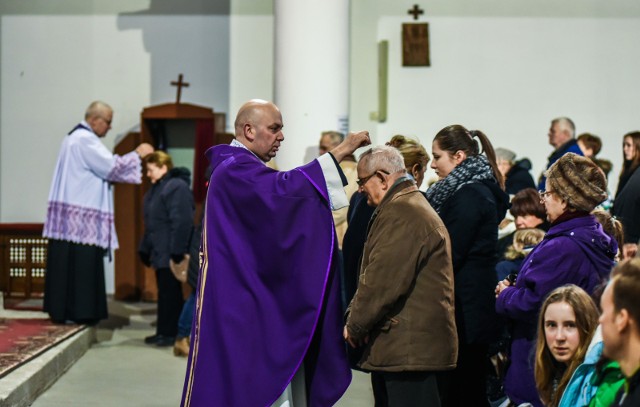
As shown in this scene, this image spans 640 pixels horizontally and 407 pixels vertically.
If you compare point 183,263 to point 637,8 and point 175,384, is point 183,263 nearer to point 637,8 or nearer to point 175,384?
point 175,384

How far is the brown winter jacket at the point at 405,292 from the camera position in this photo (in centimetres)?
454

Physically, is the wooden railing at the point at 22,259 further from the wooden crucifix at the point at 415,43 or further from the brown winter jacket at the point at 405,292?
the brown winter jacket at the point at 405,292

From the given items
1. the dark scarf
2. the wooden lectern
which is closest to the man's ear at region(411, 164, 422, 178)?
the dark scarf

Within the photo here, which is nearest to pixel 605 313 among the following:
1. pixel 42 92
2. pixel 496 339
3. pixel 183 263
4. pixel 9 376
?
pixel 496 339

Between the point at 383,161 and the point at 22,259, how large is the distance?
5971 millimetres

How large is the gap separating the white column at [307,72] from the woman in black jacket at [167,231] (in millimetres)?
1268

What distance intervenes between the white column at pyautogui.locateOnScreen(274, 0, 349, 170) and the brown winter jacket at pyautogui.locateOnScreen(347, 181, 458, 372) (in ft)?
16.8

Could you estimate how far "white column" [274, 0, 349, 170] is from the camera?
977 cm

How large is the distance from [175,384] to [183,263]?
1.37m

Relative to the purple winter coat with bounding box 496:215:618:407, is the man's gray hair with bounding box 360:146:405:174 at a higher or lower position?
higher

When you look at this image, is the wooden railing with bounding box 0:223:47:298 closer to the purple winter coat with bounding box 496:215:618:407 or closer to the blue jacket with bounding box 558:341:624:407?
the purple winter coat with bounding box 496:215:618:407

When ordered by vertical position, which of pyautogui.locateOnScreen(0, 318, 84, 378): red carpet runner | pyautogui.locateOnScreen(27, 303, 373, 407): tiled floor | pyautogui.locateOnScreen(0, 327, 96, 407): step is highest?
pyautogui.locateOnScreen(0, 318, 84, 378): red carpet runner

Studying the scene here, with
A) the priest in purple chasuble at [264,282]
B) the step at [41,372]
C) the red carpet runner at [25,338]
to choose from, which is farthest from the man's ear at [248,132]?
the red carpet runner at [25,338]

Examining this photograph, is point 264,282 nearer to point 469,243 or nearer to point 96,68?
point 469,243
